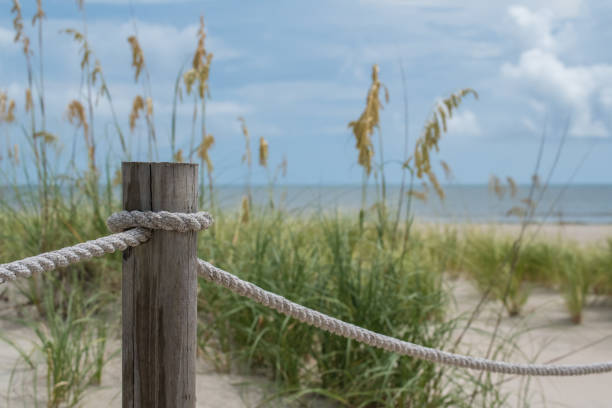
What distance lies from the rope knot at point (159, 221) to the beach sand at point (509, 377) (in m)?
1.71

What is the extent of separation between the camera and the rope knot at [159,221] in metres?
1.47

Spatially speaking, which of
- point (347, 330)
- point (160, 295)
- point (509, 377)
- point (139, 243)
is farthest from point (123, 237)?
point (509, 377)

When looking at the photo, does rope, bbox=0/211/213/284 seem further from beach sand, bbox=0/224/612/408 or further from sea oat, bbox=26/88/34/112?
sea oat, bbox=26/88/34/112

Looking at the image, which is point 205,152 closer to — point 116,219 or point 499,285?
point 116,219

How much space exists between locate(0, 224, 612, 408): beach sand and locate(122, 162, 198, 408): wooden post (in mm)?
1480

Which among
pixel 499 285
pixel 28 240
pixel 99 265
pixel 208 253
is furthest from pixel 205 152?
pixel 499 285

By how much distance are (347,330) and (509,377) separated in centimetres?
251

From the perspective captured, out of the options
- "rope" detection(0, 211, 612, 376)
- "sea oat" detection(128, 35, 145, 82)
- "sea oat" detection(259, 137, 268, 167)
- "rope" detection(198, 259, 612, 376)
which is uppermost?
"sea oat" detection(128, 35, 145, 82)

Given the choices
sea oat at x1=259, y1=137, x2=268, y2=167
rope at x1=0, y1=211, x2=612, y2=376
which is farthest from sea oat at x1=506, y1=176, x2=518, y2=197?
rope at x1=0, y1=211, x2=612, y2=376

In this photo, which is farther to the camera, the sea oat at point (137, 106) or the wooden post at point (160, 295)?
the sea oat at point (137, 106)

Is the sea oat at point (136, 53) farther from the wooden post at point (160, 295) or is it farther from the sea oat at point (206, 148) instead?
the wooden post at point (160, 295)

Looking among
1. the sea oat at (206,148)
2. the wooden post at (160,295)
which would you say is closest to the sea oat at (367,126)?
the sea oat at (206,148)

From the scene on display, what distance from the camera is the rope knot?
4.82ft

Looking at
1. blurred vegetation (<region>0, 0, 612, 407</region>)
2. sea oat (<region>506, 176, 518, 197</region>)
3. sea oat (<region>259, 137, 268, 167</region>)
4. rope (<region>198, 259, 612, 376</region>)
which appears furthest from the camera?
sea oat (<region>506, 176, 518, 197</region>)
